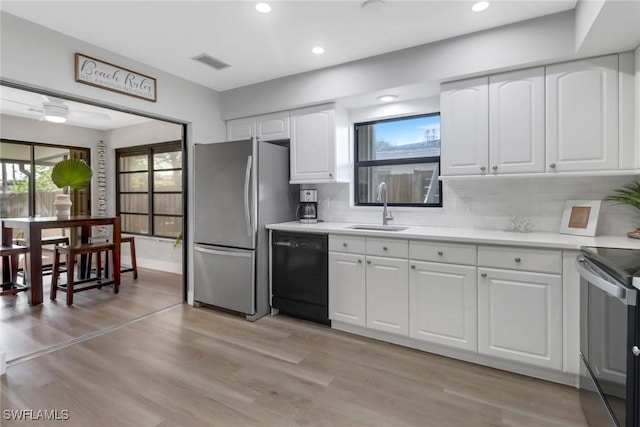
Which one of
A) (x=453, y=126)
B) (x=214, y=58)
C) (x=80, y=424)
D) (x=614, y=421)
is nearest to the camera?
(x=614, y=421)

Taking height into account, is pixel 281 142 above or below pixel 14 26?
below

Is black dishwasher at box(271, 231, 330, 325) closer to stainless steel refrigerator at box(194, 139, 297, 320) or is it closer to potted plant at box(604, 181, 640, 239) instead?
stainless steel refrigerator at box(194, 139, 297, 320)

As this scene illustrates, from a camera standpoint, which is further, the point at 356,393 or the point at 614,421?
the point at 356,393

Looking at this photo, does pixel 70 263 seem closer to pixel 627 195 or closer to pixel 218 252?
pixel 218 252

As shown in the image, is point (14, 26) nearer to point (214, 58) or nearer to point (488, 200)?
point (214, 58)

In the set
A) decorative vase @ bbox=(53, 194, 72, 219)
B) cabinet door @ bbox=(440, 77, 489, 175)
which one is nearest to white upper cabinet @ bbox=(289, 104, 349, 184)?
cabinet door @ bbox=(440, 77, 489, 175)

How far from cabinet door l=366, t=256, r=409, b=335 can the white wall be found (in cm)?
219

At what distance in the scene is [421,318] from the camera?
98.0 inches

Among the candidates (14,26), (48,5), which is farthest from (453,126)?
(14,26)

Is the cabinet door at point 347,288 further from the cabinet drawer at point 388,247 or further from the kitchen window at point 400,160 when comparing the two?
the kitchen window at point 400,160

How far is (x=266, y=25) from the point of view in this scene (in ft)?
8.09

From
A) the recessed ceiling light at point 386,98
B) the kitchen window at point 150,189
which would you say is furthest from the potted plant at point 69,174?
the recessed ceiling light at point 386,98

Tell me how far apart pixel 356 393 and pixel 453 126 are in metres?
2.15

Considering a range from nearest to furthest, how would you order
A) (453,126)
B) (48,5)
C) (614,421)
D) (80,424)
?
(614,421)
(80,424)
(48,5)
(453,126)
